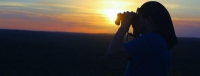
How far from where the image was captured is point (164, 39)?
8.80 feet

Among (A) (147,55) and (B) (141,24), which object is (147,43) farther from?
(B) (141,24)

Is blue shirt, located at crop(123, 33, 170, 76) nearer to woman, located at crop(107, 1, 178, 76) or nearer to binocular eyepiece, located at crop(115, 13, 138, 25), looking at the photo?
woman, located at crop(107, 1, 178, 76)

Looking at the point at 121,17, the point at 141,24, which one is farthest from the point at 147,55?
the point at 121,17

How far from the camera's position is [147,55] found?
8.48 feet

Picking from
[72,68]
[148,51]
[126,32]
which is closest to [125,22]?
[126,32]

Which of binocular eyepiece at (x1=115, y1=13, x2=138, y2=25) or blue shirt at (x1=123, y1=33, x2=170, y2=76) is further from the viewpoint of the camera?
binocular eyepiece at (x1=115, y1=13, x2=138, y2=25)

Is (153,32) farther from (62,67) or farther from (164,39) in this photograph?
(62,67)

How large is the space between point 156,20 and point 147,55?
28 centimetres

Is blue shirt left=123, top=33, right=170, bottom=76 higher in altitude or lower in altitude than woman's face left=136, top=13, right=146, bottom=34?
lower

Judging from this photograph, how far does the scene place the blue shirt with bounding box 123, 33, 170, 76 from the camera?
8.34 ft

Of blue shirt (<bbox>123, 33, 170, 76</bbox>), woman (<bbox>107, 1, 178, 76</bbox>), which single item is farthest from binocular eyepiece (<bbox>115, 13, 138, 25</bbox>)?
blue shirt (<bbox>123, 33, 170, 76</bbox>)

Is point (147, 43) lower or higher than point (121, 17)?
lower

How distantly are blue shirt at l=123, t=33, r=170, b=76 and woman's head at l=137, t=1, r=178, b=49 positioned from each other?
63 mm

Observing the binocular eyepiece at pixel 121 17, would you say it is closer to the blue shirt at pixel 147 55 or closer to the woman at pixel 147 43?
the woman at pixel 147 43
